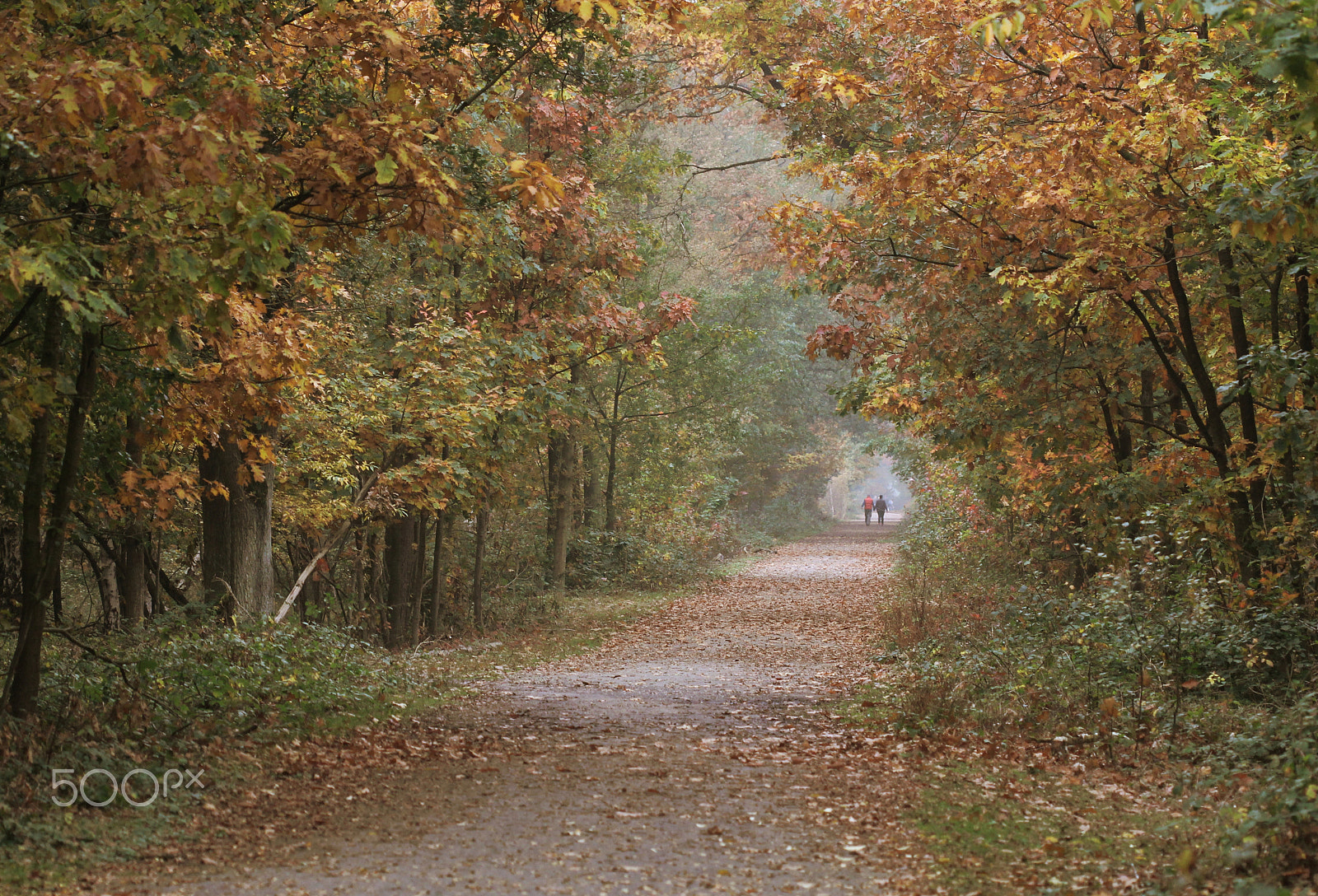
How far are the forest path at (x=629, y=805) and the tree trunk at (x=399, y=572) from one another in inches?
180

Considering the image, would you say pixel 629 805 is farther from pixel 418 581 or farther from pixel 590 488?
pixel 590 488

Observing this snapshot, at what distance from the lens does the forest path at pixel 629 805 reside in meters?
4.94

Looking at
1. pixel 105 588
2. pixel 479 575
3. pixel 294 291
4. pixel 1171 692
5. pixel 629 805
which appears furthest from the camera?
pixel 479 575

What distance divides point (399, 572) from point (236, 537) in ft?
18.2

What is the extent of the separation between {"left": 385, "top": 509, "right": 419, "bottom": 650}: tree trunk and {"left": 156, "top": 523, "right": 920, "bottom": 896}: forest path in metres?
4.57

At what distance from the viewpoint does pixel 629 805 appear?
624 cm

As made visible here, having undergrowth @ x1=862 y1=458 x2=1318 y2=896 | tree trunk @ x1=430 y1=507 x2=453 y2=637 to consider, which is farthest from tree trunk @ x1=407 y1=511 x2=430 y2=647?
undergrowth @ x1=862 y1=458 x2=1318 y2=896

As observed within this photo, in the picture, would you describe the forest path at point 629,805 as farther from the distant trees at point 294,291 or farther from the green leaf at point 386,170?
the green leaf at point 386,170

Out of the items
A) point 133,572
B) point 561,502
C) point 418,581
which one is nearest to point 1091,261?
point 133,572

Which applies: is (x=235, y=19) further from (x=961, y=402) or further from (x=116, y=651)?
(x=961, y=402)

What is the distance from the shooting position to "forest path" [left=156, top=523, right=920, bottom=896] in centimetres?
494

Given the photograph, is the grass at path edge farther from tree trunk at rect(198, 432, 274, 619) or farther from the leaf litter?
tree trunk at rect(198, 432, 274, 619)

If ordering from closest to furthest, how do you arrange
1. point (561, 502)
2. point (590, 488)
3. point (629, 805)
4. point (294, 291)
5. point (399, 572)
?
1. point (629, 805)
2. point (294, 291)
3. point (399, 572)
4. point (561, 502)
5. point (590, 488)

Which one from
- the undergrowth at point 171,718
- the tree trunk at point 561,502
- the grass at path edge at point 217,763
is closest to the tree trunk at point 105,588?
the undergrowth at point 171,718
